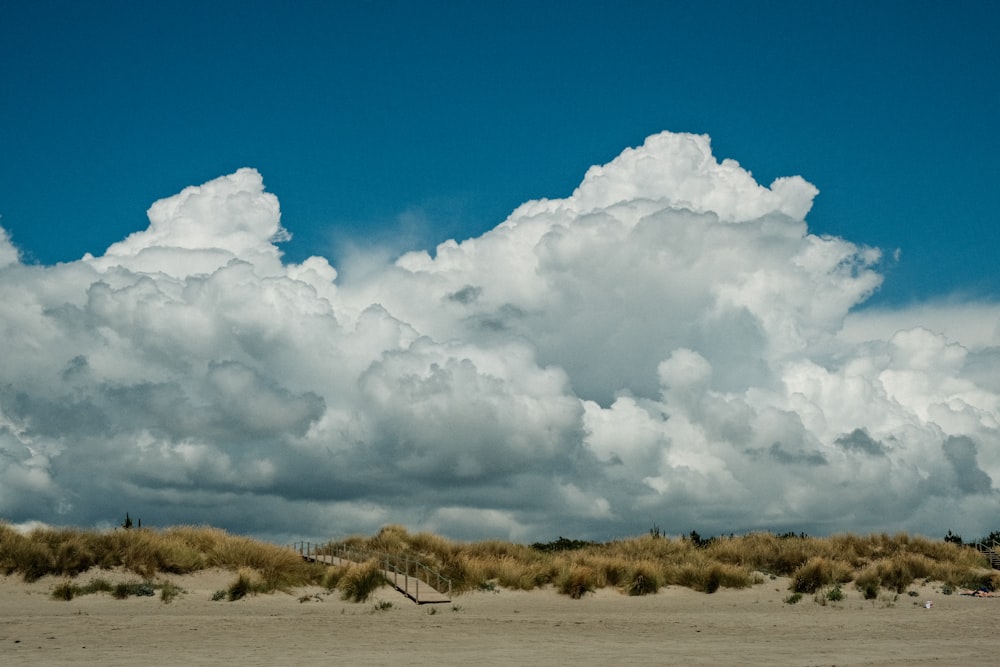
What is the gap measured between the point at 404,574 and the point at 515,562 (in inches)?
157

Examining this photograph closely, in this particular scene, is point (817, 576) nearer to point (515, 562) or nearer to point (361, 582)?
point (515, 562)

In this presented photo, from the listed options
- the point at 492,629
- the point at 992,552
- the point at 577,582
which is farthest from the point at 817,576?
the point at 492,629

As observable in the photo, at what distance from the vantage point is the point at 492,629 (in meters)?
22.3

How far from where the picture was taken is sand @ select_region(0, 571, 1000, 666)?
699 inches

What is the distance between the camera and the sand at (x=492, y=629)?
1777cm

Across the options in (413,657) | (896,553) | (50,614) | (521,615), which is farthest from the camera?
(896,553)

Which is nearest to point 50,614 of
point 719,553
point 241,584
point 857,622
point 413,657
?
point 241,584

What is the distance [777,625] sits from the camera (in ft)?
78.5

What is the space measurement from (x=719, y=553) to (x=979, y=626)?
15.6 metres

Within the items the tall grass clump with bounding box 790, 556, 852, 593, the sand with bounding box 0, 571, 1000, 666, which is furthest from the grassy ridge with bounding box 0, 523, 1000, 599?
the sand with bounding box 0, 571, 1000, 666

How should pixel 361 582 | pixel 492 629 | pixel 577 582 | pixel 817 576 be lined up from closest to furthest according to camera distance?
pixel 492 629, pixel 361 582, pixel 577 582, pixel 817 576

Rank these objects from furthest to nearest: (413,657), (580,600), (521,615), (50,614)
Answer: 1. (580,600)
2. (521,615)
3. (50,614)
4. (413,657)

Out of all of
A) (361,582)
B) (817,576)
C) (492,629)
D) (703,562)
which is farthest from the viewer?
(703,562)

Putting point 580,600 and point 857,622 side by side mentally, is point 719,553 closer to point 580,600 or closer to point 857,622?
point 580,600
